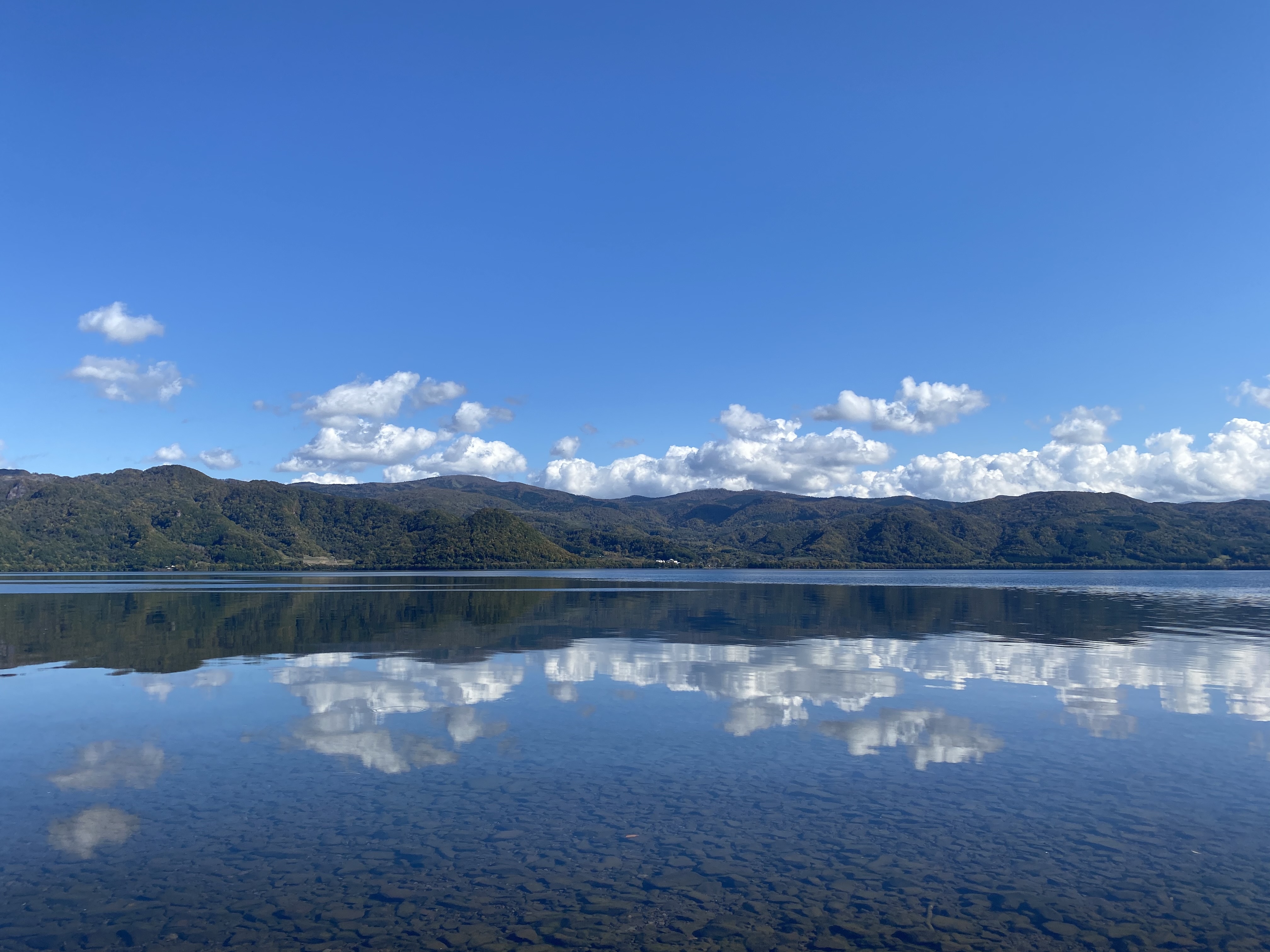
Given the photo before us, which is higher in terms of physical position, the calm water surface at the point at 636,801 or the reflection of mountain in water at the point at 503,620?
the calm water surface at the point at 636,801

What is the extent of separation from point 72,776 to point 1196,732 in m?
31.9

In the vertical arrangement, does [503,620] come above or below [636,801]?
below

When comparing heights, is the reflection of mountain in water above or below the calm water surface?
below

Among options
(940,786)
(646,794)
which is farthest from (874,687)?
(646,794)

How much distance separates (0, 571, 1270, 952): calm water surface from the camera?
486 inches

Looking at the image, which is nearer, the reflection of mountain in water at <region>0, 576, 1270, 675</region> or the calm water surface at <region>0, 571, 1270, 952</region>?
the calm water surface at <region>0, 571, 1270, 952</region>

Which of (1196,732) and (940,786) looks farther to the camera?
(1196,732)

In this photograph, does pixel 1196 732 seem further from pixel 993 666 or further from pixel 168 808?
pixel 168 808

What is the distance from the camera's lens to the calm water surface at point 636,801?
40.5ft

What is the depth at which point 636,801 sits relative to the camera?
18.3 metres

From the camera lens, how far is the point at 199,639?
173 ft

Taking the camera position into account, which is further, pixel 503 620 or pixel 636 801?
pixel 503 620

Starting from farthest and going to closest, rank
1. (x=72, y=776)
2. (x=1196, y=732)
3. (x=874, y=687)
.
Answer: (x=874, y=687), (x=1196, y=732), (x=72, y=776)

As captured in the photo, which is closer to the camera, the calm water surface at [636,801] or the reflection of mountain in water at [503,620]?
the calm water surface at [636,801]
